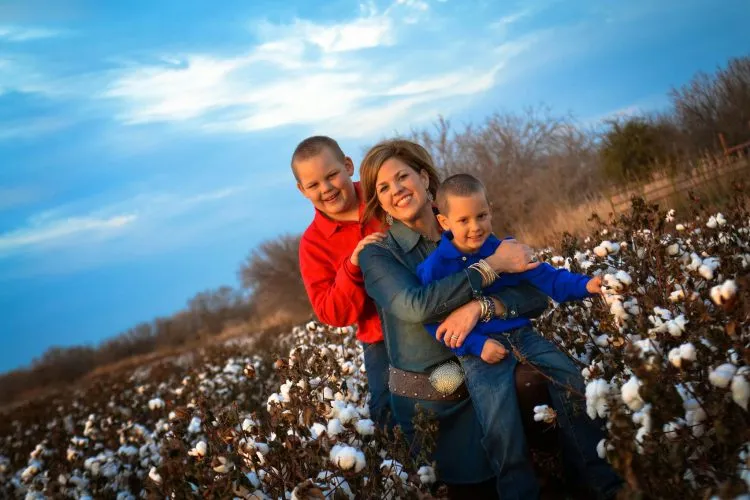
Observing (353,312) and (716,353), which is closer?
(716,353)

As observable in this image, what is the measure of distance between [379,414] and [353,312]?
25.3 inches

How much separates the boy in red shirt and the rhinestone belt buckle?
700 millimetres

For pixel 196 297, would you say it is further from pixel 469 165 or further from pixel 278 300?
pixel 469 165

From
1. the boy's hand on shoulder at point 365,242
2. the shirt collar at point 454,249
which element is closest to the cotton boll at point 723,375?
the shirt collar at point 454,249

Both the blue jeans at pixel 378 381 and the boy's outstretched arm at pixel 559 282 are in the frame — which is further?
the blue jeans at pixel 378 381

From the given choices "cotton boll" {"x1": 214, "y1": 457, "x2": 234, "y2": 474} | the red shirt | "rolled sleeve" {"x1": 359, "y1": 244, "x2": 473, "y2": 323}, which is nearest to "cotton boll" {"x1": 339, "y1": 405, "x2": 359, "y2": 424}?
"cotton boll" {"x1": 214, "y1": 457, "x2": 234, "y2": 474}

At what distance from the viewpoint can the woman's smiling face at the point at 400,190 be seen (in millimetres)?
3568

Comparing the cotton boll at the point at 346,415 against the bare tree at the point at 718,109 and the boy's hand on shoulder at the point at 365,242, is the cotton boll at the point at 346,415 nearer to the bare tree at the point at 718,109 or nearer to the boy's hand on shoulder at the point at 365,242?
the boy's hand on shoulder at the point at 365,242

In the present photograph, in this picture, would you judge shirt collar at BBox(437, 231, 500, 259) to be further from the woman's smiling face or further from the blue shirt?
the woman's smiling face

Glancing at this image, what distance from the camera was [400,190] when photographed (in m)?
3.57

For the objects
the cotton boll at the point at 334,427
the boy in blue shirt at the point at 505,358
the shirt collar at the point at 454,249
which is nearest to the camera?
the cotton boll at the point at 334,427

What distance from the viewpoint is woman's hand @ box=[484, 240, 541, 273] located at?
3.09m

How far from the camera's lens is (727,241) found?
4.14 metres

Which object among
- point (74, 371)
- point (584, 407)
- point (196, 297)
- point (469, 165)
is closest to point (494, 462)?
point (584, 407)
